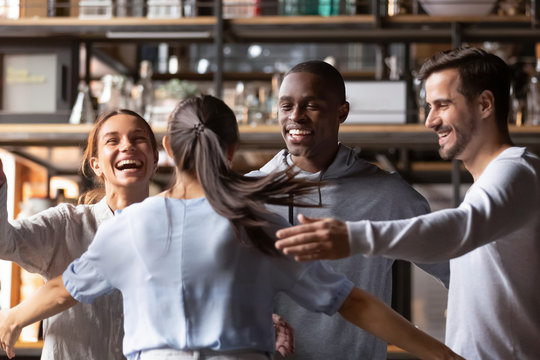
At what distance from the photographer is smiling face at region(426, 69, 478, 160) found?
1.74 meters

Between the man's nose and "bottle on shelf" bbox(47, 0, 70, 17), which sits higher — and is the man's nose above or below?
below

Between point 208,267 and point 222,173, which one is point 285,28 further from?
point 208,267

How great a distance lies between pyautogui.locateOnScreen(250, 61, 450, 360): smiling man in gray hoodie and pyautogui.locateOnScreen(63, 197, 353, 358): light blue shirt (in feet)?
1.59

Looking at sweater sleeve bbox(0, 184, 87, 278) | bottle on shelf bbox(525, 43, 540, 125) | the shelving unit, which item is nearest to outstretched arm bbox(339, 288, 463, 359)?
sweater sleeve bbox(0, 184, 87, 278)

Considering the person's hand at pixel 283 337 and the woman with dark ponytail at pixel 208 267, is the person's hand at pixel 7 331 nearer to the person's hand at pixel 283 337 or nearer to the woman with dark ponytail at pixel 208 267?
the woman with dark ponytail at pixel 208 267

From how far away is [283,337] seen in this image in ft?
5.80

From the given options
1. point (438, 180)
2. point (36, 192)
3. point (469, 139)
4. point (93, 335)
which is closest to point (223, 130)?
point (469, 139)

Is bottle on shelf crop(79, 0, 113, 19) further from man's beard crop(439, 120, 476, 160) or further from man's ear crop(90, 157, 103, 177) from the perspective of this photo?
man's beard crop(439, 120, 476, 160)

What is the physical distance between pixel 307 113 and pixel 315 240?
0.63 m

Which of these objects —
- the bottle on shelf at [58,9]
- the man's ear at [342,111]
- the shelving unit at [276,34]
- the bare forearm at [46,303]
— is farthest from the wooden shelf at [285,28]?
the bare forearm at [46,303]

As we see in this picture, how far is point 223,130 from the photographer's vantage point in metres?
1.46

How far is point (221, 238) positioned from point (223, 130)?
0.20 metres

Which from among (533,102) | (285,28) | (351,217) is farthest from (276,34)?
(351,217)

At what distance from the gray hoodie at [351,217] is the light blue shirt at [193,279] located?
1.57 feet
